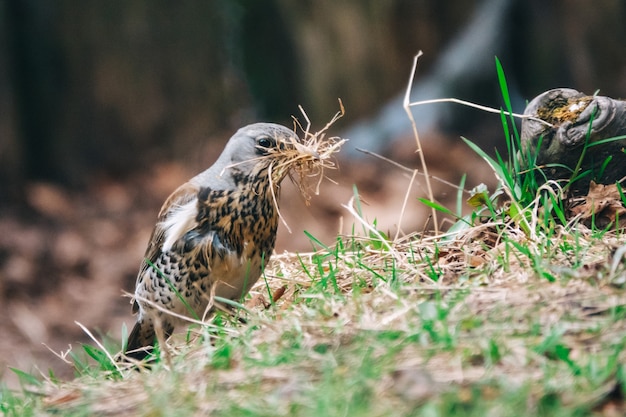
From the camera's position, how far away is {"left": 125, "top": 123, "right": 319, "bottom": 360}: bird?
4180 millimetres

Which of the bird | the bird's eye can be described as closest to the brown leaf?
the bird

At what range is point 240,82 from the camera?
435 inches

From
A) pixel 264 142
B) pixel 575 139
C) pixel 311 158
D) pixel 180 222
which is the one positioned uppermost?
pixel 264 142

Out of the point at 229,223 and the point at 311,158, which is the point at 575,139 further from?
the point at 229,223

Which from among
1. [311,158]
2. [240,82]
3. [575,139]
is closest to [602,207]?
[575,139]

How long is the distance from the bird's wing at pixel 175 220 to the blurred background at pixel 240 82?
488 centimetres

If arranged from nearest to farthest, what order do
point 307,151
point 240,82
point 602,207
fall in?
point 602,207 → point 307,151 → point 240,82

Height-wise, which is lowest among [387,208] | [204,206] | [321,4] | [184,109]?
[387,208]

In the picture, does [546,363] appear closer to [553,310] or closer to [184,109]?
[553,310]

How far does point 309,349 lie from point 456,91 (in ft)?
27.0

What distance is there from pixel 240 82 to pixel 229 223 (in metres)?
7.07

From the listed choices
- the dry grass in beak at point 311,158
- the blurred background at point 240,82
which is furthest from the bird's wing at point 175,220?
the blurred background at point 240,82

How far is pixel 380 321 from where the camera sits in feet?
9.96

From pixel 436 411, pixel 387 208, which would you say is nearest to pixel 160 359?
pixel 436 411
